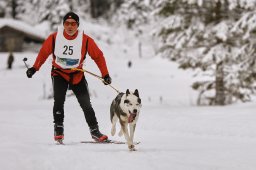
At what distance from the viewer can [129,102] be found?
22.6 ft

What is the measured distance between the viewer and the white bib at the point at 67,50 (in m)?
7.58

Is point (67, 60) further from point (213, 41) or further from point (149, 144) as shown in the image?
point (213, 41)

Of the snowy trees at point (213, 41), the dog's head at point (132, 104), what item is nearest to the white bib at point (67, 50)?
the dog's head at point (132, 104)

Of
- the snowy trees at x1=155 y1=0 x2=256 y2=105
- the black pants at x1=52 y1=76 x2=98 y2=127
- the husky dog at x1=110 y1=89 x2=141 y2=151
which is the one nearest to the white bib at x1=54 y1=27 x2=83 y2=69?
the black pants at x1=52 y1=76 x2=98 y2=127

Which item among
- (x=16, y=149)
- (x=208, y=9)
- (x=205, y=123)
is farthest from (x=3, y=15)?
(x=16, y=149)

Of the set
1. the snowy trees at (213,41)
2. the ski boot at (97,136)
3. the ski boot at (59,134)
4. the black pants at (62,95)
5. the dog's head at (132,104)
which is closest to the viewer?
the dog's head at (132,104)

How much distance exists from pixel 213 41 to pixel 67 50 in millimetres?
12311

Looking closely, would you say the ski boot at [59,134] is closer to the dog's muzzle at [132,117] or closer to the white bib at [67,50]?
the white bib at [67,50]

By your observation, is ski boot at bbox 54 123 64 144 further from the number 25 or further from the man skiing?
the number 25


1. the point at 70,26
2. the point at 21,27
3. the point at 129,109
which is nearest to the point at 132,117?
the point at 129,109

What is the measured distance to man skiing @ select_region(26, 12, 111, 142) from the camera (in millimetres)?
7574

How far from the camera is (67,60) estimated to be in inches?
302

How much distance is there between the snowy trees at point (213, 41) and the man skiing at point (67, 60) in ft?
34.8

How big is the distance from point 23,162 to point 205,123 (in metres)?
7.97
